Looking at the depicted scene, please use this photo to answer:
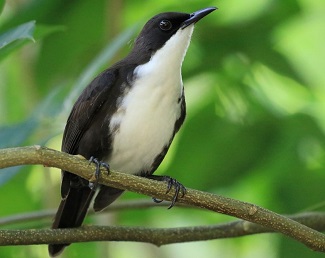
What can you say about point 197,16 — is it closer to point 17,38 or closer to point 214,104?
point 214,104

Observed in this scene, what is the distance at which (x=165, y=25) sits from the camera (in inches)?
155

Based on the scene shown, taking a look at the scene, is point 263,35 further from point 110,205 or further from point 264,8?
point 110,205

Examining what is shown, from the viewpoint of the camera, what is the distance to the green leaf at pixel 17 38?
3.01 meters

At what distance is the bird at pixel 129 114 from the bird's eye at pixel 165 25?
3 cm

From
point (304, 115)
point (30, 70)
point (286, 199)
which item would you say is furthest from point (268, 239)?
point (30, 70)

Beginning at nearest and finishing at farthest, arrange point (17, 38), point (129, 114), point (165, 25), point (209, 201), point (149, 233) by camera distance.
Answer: point (209, 201) → point (17, 38) → point (149, 233) → point (129, 114) → point (165, 25)

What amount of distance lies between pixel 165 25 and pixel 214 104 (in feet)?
1.44

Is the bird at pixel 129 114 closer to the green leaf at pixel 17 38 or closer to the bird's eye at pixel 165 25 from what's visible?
the bird's eye at pixel 165 25

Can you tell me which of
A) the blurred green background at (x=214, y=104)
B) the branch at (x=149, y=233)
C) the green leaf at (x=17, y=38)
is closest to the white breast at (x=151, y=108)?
the blurred green background at (x=214, y=104)

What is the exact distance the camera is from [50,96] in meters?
3.79

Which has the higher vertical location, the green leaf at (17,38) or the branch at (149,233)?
the green leaf at (17,38)

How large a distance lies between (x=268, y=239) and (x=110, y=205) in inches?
43.7

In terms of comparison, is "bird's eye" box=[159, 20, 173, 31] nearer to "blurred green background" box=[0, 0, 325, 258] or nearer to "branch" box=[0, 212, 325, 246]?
"blurred green background" box=[0, 0, 325, 258]

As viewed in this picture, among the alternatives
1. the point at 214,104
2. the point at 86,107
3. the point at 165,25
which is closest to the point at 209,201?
the point at 86,107
